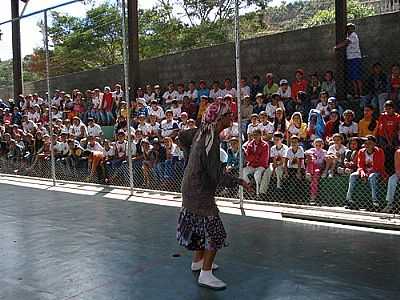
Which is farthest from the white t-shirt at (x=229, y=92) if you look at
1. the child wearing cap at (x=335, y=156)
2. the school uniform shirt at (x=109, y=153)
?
the child wearing cap at (x=335, y=156)

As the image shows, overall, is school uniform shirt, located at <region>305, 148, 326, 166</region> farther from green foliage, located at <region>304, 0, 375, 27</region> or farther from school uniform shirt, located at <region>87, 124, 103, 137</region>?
school uniform shirt, located at <region>87, 124, 103, 137</region>

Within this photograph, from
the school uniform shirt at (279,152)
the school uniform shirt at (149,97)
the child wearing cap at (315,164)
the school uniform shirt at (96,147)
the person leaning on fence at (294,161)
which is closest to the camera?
the child wearing cap at (315,164)

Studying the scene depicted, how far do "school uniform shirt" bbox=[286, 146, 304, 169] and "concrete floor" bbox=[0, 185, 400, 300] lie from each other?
1.51m

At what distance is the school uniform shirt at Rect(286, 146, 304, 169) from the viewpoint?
8.13 metres

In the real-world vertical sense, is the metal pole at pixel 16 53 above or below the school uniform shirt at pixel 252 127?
above

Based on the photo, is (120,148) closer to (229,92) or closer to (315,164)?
(229,92)

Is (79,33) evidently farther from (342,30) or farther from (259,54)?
(342,30)

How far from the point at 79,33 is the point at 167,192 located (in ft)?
43.0

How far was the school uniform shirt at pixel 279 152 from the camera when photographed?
27.2 ft

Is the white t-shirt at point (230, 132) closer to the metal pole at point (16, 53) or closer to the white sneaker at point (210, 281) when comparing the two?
the white sneaker at point (210, 281)

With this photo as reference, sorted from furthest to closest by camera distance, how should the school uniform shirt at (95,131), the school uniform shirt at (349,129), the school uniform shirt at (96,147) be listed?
the school uniform shirt at (95,131) < the school uniform shirt at (96,147) < the school uniform shirt at (349,129)

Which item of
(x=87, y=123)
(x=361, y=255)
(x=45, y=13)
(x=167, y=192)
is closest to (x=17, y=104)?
(x=87, y=123)

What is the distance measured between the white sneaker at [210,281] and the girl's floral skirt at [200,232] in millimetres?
208

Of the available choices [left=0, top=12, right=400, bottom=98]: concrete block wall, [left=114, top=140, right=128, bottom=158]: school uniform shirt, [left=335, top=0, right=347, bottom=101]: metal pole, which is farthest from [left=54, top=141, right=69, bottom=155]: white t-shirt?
[left=335, top=0, right=347, bottom=101]: metal pole
